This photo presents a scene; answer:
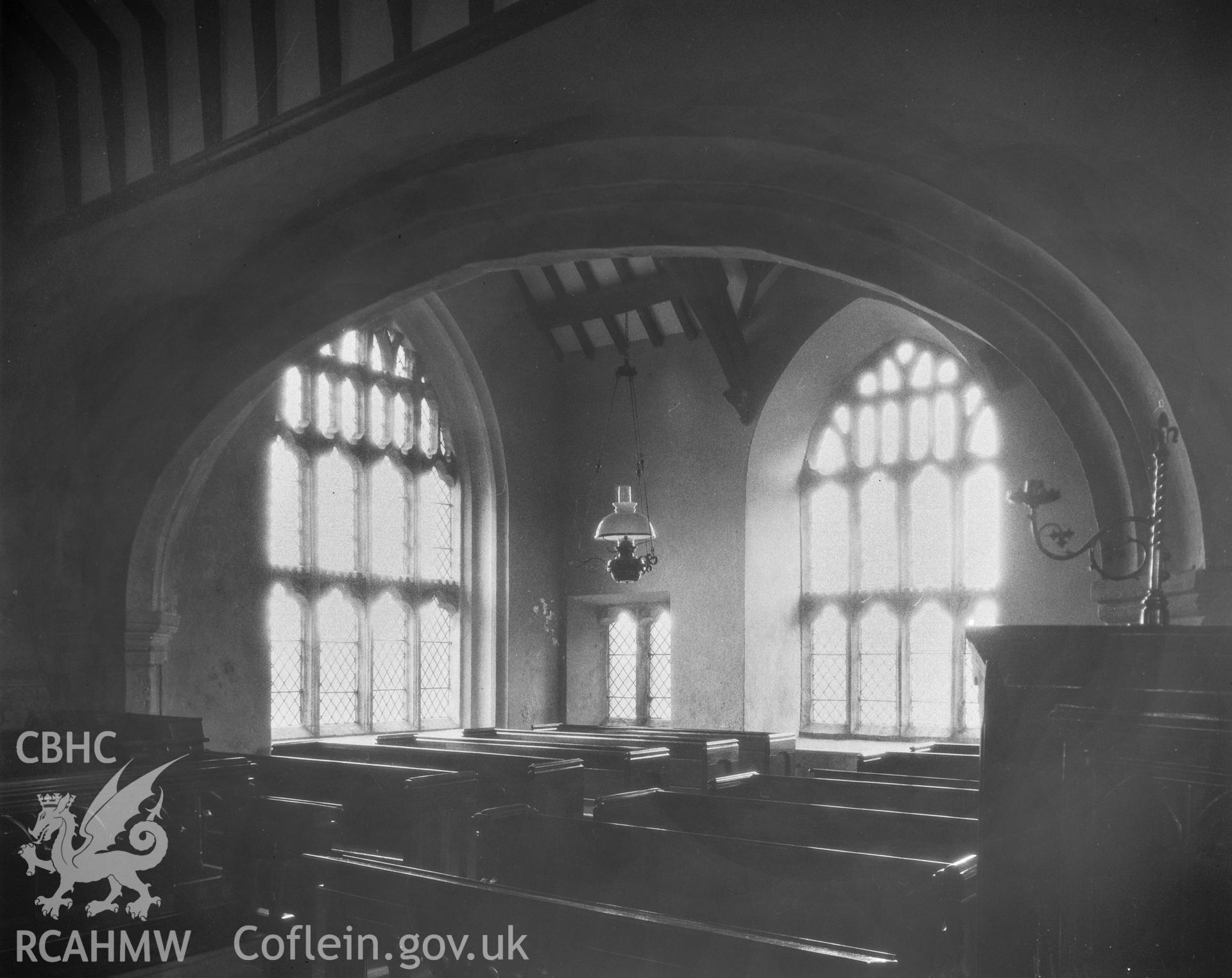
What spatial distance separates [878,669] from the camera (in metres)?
9.09

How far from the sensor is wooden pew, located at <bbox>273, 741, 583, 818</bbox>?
5590 mm

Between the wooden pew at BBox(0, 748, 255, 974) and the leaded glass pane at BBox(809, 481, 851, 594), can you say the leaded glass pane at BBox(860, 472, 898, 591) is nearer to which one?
the leaded glass pane at BBox(809, 481, 851, 594)

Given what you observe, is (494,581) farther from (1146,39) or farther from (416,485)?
(1146,39)

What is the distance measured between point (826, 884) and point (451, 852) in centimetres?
256

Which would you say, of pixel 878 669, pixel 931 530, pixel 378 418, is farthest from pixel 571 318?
pixel 878 669

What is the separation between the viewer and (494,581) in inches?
375

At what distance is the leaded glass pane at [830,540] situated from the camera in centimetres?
934

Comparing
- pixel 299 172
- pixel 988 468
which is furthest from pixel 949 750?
pixel 299 172

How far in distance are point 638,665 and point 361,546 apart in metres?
2.75

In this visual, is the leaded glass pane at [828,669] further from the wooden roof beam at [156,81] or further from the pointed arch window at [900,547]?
the wooden roof beam at [156,81]

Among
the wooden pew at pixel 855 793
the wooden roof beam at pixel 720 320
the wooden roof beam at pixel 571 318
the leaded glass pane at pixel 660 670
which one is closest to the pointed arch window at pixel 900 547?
the wooden roof beam at pixel 720 320

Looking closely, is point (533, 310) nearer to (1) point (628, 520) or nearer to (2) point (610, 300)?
(2) point (610, 300)

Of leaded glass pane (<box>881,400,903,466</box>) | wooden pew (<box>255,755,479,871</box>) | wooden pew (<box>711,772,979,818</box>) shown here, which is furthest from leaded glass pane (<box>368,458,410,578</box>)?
wooden pew (<box>711,772,979,818</box>)

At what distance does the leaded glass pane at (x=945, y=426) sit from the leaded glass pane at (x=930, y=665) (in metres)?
1.21
